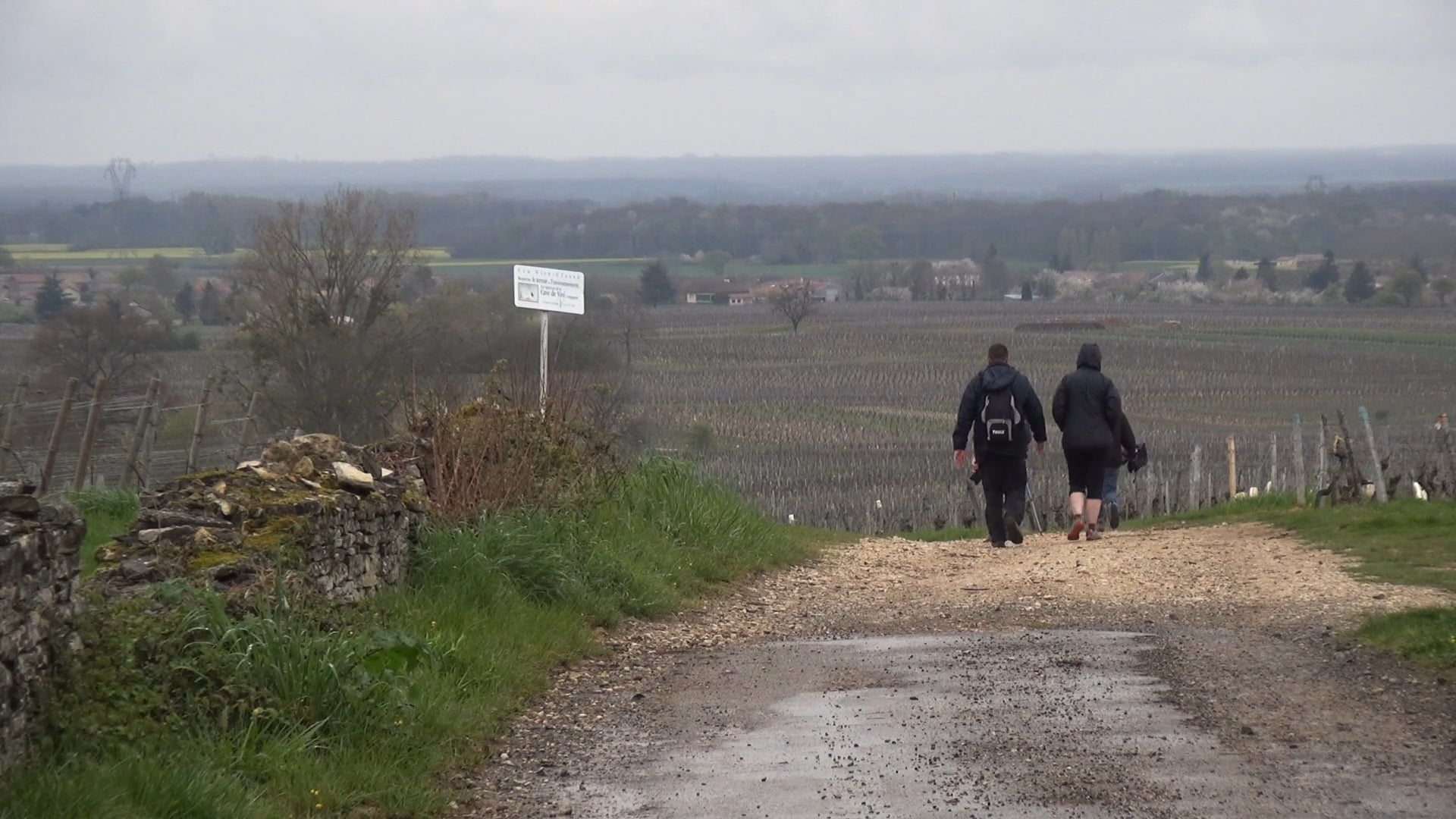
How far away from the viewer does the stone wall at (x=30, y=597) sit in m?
5.56

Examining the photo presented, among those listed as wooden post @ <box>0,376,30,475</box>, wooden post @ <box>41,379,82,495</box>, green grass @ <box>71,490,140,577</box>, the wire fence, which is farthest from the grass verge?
wooden post @ <box>0,376,30,475</box>

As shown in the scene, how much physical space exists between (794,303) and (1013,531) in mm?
59101

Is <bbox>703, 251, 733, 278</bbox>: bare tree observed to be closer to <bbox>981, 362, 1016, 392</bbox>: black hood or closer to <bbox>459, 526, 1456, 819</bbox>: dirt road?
<bbox>981, 362, 1016, 392</bbox>: black hood

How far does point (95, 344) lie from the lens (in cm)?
4203

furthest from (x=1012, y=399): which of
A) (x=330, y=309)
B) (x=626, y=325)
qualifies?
(x=626, y=325)

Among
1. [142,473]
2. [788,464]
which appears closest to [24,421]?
[142,473]

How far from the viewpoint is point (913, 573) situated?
13.4 m

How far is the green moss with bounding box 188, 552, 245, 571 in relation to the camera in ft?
25.2

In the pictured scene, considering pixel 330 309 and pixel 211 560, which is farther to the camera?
pixel 330 309

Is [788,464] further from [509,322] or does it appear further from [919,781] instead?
[919,781]

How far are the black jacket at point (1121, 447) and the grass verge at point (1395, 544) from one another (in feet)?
4.96

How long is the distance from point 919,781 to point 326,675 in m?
2.43

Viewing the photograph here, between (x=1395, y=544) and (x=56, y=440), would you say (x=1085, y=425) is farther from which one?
(x=56, y=440)

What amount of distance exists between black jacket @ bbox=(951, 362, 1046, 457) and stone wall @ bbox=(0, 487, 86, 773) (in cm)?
957
